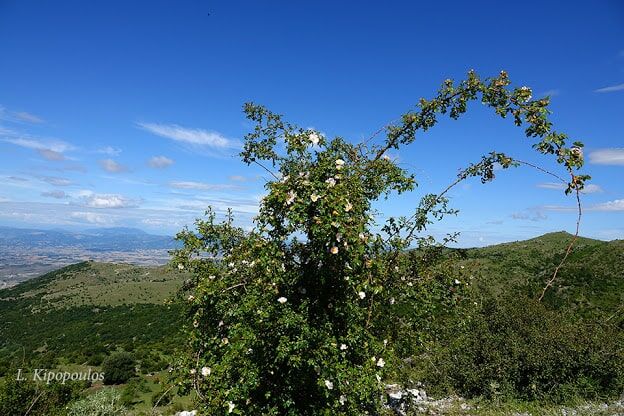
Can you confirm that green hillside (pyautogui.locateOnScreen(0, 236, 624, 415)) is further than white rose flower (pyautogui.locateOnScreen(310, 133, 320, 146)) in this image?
Yes

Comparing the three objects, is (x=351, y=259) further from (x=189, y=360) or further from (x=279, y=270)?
(x=189, y=360)

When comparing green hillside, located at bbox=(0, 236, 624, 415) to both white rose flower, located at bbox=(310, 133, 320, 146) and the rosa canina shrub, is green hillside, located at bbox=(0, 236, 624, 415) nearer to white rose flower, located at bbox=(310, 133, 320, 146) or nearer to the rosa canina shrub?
the rosa canina shrub

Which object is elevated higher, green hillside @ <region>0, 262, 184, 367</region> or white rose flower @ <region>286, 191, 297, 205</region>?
white rose flower @ <region>286, 191, 297, 205</region>

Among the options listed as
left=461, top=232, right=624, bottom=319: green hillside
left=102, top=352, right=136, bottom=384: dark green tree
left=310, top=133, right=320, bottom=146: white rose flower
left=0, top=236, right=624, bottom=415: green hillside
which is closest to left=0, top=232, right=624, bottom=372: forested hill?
left=461, top=232, right=624, bottom=319: green hillside

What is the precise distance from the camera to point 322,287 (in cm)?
562

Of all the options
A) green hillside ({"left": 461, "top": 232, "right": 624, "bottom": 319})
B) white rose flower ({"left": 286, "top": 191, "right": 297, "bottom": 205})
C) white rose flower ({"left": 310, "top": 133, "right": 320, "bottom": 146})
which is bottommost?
green hillside ({"left": 461, "top": 232, "right": 624, "bottom": 319})

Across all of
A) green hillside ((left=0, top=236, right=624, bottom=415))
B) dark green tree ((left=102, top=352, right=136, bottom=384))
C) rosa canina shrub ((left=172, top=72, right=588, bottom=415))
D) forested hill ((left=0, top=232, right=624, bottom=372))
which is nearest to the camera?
rosa canina shrub ((left=172, top=72, right=588, bottom=415))

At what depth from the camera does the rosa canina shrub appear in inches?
192

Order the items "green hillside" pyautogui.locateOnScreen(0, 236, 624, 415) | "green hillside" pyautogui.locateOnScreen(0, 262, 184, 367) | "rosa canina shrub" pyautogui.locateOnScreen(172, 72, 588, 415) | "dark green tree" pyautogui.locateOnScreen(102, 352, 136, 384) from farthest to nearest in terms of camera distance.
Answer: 1. "green hillside" pyautogui.locateOnScreen(0, 262, 184, 367)
2. "dark green tree" pyautogui.locateOnScreen(102, 352, 136, 384)
3. "green hillside" pyautogui.locateOnScreen(0, 236, 624, 415)
4. "rosa canina shrub" pyautogui.locateOnScreen(172, 72, 588, 415)

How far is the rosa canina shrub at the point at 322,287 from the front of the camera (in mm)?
4871

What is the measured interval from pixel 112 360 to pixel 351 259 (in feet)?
164

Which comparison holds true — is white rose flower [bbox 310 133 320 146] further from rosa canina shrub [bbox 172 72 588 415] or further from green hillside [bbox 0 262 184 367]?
green hillside [bbox 0 262 184 367]

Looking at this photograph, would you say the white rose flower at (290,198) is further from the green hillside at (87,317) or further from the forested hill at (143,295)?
the green hillside at (87,317)

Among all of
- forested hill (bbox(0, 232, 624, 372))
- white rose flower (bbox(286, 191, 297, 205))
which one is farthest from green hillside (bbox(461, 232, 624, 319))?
white rose flower (bbox(286, 191, 297, 205))
